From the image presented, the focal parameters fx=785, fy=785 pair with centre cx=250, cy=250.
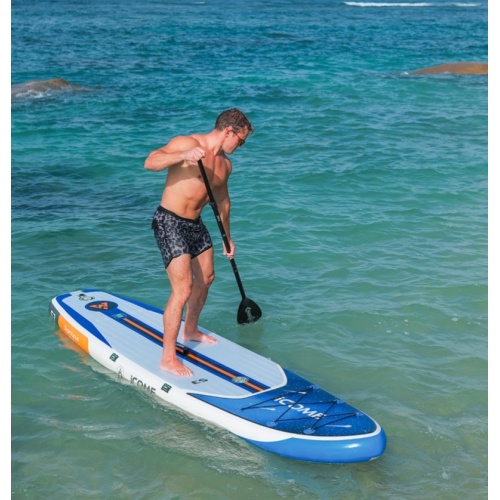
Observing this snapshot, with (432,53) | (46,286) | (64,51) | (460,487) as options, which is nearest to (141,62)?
(64,51)

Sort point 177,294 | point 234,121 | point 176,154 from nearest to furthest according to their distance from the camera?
point 176,154
point 234,121
point 177,294

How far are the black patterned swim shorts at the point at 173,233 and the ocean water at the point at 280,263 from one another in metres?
1.31

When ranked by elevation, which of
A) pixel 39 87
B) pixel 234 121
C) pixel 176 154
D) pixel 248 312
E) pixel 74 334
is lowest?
pixel 74 334

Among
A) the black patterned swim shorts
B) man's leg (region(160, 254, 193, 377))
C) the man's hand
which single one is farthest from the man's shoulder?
man's leg (region(160, 254, 193, 377))

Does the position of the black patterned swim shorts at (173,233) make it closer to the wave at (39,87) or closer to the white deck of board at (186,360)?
the white deck of board at (186,360)

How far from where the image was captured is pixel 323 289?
889 cm

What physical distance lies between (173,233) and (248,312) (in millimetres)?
1599

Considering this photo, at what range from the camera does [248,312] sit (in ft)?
26.0

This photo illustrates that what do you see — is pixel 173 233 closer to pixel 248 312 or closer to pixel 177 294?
pixel 177 294

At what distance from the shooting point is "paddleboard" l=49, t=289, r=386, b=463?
580 cm

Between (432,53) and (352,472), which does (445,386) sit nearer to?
(352,472)

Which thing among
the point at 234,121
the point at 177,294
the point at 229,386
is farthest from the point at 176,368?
the point at 234,121

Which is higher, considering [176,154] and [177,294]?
[176,154]

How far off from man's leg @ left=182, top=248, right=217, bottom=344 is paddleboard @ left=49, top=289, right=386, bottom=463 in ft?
0.30
